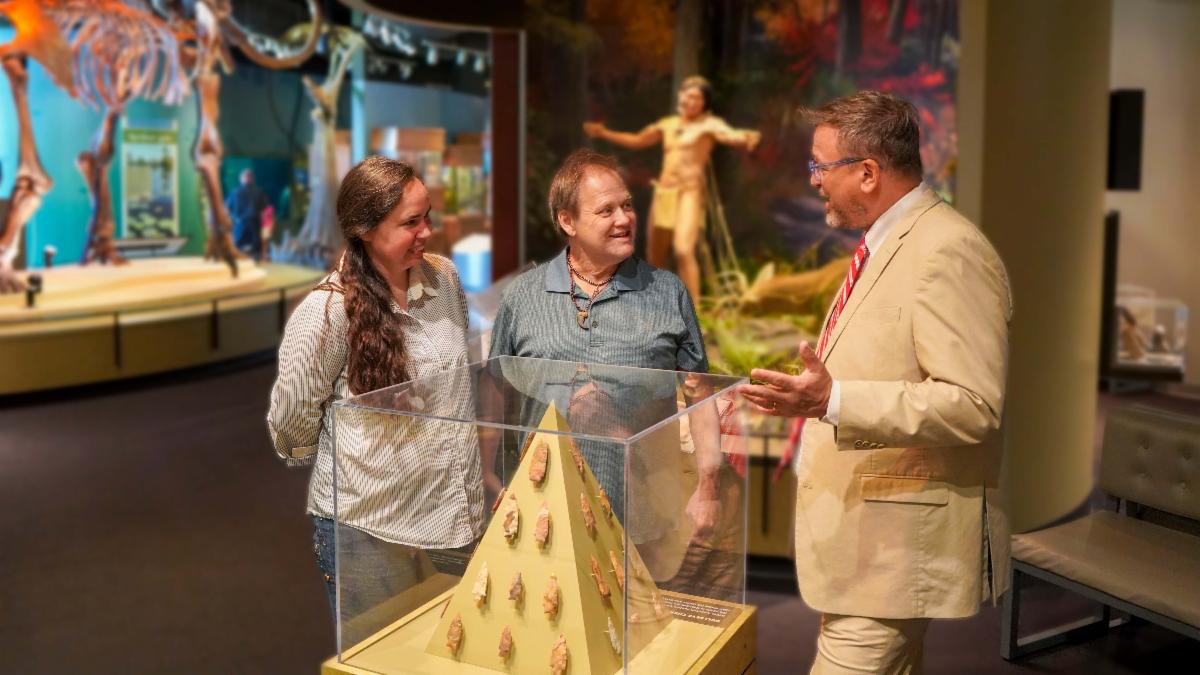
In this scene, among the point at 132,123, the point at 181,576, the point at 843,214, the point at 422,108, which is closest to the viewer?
the point at 843,214

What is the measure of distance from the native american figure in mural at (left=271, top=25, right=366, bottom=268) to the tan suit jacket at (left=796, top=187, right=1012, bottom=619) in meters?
10.4

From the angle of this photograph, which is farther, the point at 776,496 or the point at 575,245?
the point at 776,496

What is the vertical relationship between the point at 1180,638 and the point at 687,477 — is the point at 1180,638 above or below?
below

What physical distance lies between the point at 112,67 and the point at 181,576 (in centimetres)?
621

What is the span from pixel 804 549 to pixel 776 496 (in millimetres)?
2766

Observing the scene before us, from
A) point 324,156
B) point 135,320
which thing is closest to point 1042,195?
point 135,320

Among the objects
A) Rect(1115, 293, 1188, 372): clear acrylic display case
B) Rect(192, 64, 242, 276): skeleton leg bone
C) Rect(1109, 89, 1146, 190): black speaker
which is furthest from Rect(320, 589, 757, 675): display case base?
Rect(192, 64, 242, 276): skeleton leg bone

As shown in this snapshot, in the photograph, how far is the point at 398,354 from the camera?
232cm

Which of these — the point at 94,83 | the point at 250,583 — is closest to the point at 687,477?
the point at 250,583

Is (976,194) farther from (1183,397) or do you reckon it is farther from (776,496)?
(1183,397)

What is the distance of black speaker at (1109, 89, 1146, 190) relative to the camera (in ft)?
26.4

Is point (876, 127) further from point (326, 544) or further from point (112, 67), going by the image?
point (112, 67)

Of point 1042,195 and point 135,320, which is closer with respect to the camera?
point 1042,195

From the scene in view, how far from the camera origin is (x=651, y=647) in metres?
1.89
